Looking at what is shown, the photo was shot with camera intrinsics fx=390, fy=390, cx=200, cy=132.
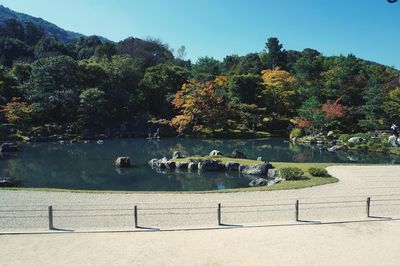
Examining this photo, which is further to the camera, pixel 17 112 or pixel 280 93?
pixel 280 93

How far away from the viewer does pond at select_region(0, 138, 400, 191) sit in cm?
2102

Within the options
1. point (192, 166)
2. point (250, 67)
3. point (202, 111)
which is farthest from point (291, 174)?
point (250, 67)

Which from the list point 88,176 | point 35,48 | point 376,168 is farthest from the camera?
point 35,48

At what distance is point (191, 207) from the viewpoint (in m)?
13.6

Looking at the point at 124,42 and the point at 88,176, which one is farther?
the point at 124,42

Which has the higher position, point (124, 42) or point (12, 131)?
point (124, 42)

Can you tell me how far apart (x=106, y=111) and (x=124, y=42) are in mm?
38606

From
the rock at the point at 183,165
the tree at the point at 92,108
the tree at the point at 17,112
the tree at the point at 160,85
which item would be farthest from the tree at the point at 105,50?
the rock at the point at 183,165

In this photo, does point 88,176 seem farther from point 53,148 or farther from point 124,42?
point 124,42

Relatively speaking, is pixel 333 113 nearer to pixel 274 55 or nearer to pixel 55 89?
pixel 274 55

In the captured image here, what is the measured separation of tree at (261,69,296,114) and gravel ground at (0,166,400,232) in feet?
104

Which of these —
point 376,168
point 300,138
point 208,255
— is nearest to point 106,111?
point 300,138

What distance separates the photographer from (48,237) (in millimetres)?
10453

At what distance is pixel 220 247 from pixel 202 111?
35800mm
